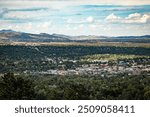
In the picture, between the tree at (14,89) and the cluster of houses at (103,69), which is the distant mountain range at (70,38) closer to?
the cluster of houses at (103,69)

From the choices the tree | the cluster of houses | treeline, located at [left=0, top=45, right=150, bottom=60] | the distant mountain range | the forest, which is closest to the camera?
the tree

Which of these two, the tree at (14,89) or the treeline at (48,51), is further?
the treeline at (48,51)

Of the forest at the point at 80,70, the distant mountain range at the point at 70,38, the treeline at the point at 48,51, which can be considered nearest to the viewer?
the forest at the point at 80,70

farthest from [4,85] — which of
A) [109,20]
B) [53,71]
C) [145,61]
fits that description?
[145,61]

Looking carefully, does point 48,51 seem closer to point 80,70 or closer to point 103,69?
point 80,70

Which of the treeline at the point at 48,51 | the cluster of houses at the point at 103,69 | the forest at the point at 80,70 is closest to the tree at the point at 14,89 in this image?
A: the forest at the point at 80,70

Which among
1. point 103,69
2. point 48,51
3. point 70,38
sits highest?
point 70,38

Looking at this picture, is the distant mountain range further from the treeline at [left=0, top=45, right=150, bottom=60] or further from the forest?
the forest

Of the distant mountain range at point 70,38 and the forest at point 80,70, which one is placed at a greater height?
the distant mountain range at point 70,38

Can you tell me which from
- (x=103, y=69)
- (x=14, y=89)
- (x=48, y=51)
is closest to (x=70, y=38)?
(x=48, y=51)

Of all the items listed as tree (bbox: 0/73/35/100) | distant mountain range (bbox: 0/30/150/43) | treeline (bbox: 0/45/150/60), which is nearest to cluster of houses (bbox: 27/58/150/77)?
distant mountain range (bbox: 0/30/150/43)

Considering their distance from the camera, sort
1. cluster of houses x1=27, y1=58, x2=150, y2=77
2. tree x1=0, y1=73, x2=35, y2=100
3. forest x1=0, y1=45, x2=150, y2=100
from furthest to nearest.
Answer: cluster of houses x1=27, y1=58, x2=150, y2=77 → forest x1=0, y1=45, x2=150, y2=100 → tree x1=0, y1=73, x2=35, y2=100

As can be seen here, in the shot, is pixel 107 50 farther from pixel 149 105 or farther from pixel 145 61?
pixel 149 105
